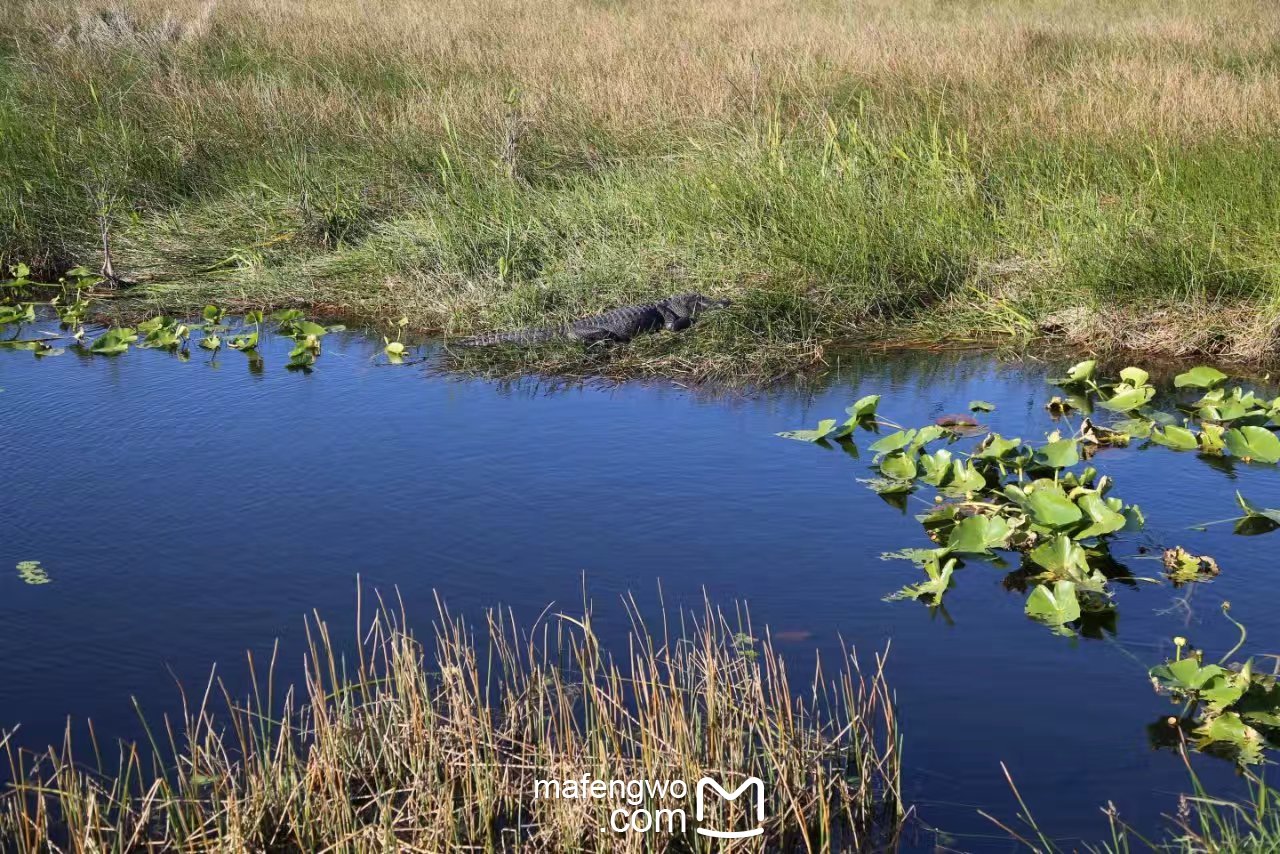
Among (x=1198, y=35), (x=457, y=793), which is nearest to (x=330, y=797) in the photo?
(x=457, y=793)

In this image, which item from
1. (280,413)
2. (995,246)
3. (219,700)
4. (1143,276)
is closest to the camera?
(219,700)

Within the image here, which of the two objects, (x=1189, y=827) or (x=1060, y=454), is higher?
(x=1060, y=454)

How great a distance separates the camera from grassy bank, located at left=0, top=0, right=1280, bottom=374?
694cm

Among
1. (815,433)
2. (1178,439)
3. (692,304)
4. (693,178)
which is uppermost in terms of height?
(693,178)

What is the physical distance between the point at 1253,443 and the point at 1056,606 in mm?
1780

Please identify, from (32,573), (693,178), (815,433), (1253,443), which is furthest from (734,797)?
(693,178)

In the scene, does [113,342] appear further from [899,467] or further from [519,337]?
[899,467]

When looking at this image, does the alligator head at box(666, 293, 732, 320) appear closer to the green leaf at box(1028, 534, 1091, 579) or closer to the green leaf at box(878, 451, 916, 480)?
the green leaf at box(878, 451, 916, 480)

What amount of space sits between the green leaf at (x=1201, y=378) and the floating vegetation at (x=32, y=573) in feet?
14.9

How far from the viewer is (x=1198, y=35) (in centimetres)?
1196

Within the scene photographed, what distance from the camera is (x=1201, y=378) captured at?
5824 mm

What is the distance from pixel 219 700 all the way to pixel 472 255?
4612 millimetres

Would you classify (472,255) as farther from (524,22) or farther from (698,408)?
(524,22)

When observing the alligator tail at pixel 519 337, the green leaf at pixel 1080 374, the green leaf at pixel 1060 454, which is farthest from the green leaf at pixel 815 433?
the alligator tail at pixel 519 337
